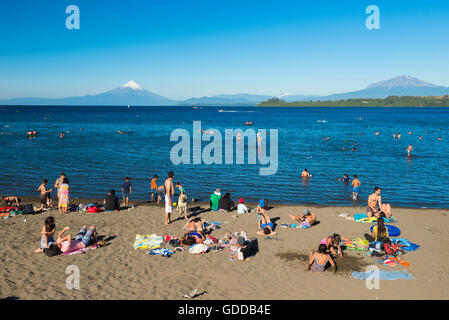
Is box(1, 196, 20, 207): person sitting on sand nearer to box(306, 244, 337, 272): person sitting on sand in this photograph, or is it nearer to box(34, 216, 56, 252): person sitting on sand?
box(34, 216, 56, 252): person sitting on sand

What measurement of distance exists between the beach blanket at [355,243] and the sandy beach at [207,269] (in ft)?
1.31

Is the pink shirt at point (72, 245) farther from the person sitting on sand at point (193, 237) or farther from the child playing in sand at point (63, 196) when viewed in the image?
the child playing in sand at point (63, 196)

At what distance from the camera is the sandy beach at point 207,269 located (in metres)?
9.90

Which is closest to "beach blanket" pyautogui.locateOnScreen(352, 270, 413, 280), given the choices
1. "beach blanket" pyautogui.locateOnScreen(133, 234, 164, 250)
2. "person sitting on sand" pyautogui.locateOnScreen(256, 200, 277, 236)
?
"person sitting on sand" pyautogui.locateOnScreen(256, 200, 277, 236)

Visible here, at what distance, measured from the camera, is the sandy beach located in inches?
390

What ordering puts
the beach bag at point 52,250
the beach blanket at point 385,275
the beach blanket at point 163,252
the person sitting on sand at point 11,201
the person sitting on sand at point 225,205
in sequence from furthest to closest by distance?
the person sitting on sand at point 225,205 → the person sitting on sand at point 11,201 → the beach blanket at point 163,252 → the beach bag at point 52,250 → the beach blanket at point 385,275

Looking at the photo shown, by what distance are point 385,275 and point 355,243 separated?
2782 mm

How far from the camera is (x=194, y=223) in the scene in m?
14.6

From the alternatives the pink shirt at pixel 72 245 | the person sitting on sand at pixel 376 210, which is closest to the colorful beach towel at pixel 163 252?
the pink shirt at pixel 72 245
